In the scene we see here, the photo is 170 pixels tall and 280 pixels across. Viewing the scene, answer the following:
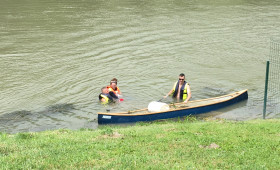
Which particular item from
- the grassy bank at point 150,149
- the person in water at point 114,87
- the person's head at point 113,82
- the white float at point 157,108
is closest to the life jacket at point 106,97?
the person in water at point 114,87

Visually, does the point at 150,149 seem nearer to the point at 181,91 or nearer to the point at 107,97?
the point at 181,91

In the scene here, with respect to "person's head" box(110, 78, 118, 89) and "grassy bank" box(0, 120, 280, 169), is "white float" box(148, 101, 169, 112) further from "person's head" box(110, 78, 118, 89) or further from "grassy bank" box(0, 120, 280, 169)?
"grassy bank" box(0, 120, 280, 169)

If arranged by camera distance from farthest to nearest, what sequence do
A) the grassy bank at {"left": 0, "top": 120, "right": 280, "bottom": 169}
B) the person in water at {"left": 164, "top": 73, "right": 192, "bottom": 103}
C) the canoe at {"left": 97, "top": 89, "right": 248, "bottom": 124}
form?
the person in water at {"left": 164, "top": 73, "right": 192, "bottom": 103}, the canoe at {"left": 97, "top": 89, "right": 248, "bottom": 124}, the grassy bank at {"left": 0, "top": 120, "right": 280, "bottom": 169}

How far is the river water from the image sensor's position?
18.5 meters

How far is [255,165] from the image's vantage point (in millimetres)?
8609

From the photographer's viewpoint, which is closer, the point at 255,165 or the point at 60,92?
the point at 255,165

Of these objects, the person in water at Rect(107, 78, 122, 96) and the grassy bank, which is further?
the person in water at Rect(107, 78, 122, 96)

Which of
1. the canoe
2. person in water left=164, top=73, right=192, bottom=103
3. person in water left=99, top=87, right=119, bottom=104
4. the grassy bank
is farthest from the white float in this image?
the grassy bank

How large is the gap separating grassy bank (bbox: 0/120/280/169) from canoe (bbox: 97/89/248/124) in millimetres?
3603

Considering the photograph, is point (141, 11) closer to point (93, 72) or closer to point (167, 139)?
point (93, 72)

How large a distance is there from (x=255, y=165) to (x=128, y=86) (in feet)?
43.7

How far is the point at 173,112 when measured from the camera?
16.2 metres

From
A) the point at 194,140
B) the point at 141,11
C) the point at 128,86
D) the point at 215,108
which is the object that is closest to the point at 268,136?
the point at 194,140

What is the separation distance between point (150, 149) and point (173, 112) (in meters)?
6.60
